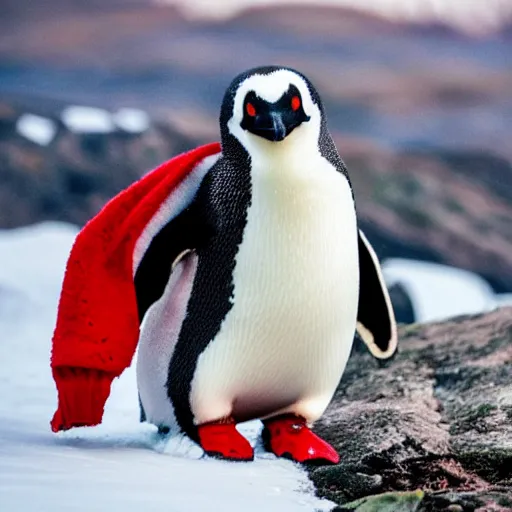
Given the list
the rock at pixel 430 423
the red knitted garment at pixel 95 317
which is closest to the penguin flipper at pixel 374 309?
the rock at pixel 430 423

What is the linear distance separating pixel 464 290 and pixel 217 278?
7.83 ft

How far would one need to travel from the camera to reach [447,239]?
3.87m

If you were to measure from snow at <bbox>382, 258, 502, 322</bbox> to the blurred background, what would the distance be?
0.21 feet

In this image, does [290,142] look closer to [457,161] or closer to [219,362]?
[219,362]

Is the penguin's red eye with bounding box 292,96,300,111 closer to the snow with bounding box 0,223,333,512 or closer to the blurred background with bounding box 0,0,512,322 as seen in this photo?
the snow with bounding box 0,223,333,512

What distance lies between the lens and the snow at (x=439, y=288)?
304 cm

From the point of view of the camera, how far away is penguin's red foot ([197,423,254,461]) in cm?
121

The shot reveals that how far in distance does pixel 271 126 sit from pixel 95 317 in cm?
34

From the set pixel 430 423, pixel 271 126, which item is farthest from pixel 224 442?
pixel 271 126

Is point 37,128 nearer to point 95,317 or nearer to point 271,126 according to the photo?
point 95,317

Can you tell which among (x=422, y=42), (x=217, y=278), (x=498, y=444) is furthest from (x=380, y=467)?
(x=422, y=42)

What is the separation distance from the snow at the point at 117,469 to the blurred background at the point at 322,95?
2.17 m

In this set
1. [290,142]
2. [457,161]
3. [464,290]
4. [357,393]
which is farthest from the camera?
[457,161]

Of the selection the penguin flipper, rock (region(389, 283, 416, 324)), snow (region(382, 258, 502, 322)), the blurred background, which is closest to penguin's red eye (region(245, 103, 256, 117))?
the penguin flipper
